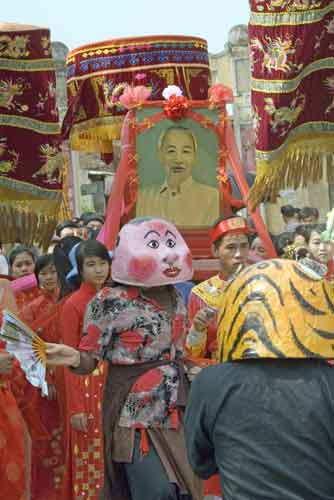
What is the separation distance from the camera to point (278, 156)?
19.4 feet

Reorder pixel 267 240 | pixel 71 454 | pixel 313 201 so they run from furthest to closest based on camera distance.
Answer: pixel 313 201 → pixel 267 240 → pixel 71 454

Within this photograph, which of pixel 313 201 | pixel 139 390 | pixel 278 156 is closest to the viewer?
pixel 139 390

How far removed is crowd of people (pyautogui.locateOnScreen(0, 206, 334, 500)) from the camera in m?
5.24

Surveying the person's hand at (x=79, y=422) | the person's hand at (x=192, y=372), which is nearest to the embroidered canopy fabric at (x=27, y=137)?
the person's hand at (x=79, y=422)

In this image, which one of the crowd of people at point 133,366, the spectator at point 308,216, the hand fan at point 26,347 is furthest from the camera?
the spectator at point 308,216

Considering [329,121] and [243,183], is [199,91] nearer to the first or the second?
[243,183]

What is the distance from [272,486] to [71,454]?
11.6 ft

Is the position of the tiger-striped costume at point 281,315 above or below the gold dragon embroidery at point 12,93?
below

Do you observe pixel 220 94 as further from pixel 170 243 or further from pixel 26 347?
pixel 26 347

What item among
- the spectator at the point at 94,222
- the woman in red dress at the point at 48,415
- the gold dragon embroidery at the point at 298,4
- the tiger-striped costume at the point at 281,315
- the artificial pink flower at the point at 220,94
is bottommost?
the woman in red dress at the point at 48,415

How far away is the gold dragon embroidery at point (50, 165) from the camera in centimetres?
661

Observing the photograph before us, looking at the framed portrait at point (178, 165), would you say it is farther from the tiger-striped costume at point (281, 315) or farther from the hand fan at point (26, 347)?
the tiger-striped costume at point (281, 315)

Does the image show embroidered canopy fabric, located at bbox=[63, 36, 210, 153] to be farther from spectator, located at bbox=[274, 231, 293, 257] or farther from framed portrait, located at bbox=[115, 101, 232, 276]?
spectator, located at bbox=[274, 231, 293, 257]

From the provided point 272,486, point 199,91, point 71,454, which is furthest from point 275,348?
point 199,91
